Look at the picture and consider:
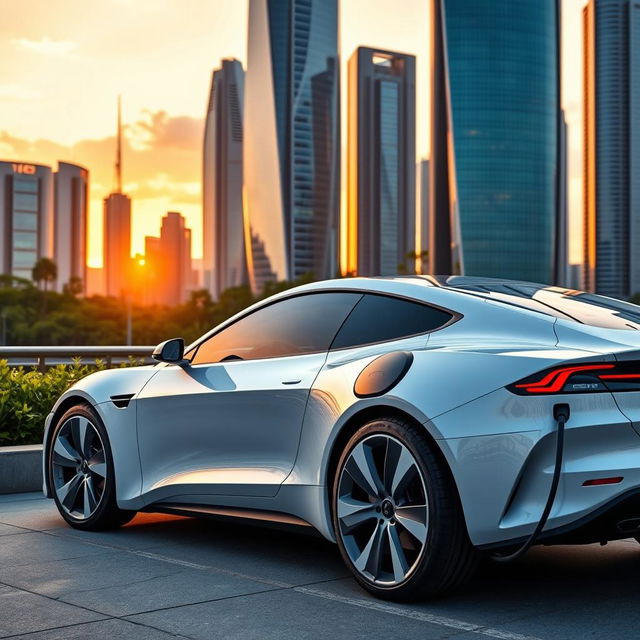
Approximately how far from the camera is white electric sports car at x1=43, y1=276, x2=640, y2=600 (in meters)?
4.03

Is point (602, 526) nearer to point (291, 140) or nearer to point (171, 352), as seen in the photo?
point (171, 352)

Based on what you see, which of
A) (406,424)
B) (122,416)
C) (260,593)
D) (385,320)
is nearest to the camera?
(406,424)

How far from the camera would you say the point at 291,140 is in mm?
157125

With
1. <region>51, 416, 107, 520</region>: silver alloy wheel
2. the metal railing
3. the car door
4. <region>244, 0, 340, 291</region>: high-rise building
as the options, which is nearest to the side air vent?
the car door

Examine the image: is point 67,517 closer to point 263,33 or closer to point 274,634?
point 274,634

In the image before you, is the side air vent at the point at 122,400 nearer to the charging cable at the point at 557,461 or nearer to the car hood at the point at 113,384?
the car hood at the point at 113,384

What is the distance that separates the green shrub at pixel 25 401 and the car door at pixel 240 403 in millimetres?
2944

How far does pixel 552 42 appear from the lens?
128125mm

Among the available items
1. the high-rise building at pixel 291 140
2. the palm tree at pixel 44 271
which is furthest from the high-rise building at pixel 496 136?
the palm tree at pixel 44 271

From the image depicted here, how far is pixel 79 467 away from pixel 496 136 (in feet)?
397

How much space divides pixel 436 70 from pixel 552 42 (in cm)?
1577

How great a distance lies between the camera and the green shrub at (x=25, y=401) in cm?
863

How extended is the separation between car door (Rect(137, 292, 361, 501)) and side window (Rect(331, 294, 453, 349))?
9 cm

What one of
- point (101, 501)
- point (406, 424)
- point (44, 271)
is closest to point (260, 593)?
point (406, 424)
